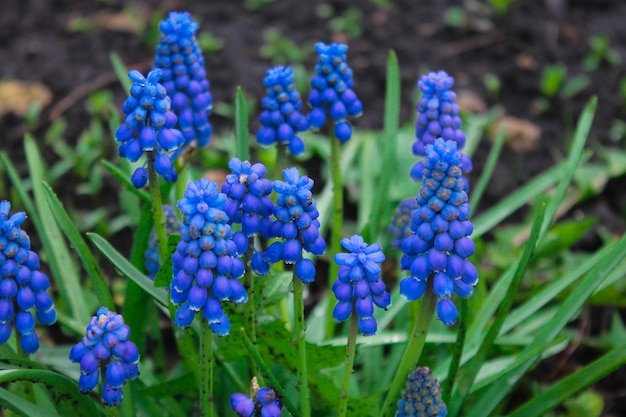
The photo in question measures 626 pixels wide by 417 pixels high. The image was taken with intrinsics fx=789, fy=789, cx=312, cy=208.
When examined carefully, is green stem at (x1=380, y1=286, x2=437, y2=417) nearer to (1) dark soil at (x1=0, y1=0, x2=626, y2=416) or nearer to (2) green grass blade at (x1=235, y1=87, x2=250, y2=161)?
(2) green grass blade at (x1=235, y1=87, x2=250, y2=161)

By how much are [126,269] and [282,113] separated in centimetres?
98

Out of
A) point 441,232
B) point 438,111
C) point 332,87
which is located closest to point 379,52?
point 332,87

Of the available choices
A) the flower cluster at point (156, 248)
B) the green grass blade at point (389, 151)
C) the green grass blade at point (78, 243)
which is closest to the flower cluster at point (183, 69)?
the flower cluster at point (156, 248)

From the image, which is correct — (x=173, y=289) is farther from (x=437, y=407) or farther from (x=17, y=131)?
(x=17, y=131)

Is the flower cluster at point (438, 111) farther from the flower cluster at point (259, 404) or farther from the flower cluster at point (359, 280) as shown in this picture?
the flower cluster at point (259, 404)

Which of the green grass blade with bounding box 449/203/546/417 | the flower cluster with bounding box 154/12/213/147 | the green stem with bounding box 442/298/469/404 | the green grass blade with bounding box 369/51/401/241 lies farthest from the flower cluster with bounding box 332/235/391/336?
the green grass blade with bounding box 369/51/401/241

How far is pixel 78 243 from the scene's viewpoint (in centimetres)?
352

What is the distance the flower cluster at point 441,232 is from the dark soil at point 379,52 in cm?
386

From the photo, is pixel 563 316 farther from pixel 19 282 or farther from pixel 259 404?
pixel 19 282

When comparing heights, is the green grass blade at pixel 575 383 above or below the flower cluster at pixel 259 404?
above

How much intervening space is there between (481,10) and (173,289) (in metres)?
7.11

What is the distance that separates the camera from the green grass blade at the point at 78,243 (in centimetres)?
343

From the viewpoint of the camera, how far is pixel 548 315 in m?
4.72

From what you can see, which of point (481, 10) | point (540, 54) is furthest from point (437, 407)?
point (481, 10)
